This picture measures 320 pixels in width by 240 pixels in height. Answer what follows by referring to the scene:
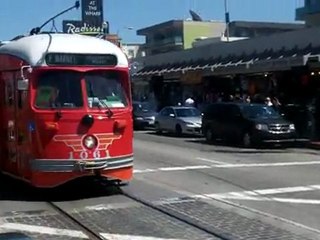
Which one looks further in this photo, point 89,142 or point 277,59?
point 277,59

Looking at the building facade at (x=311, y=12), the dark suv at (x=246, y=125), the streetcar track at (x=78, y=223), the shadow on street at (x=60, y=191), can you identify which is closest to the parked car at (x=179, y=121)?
the dark suv at (x=246, y=125)

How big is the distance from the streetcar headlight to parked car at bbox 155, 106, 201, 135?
18630 mm

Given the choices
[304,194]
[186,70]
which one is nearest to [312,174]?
[304,194]

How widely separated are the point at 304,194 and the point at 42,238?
5.56 m

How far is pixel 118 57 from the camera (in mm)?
12633

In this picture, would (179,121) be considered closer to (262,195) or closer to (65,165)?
(262,195)

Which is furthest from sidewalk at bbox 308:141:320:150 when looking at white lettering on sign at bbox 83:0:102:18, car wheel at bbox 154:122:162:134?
white lettering on sign at bbox 83:0:102:18

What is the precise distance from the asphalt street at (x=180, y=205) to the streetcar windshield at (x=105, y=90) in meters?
1.70

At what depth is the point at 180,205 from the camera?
1137 centimetres

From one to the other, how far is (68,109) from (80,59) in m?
0.97

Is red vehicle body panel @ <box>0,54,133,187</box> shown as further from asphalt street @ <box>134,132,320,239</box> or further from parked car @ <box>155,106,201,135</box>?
parked car @ <box>155,106,201,135</box>

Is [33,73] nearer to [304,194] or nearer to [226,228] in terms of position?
[226,228]

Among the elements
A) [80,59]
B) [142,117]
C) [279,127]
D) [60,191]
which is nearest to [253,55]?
[142,117]

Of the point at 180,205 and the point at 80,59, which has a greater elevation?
the point at 80,59
